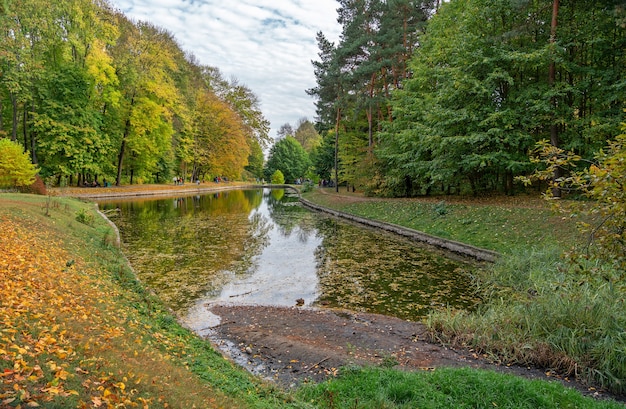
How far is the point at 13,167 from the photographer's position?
18.4 m

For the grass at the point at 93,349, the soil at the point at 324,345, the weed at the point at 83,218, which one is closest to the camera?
the grass at the point at 93,349

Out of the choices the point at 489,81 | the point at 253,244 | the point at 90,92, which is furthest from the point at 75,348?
the point at 90,92

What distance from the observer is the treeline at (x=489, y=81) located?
53.0 feet

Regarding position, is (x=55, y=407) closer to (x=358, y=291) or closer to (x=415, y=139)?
(x=358, y=291)

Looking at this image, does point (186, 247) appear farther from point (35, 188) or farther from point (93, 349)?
point (35, 188)

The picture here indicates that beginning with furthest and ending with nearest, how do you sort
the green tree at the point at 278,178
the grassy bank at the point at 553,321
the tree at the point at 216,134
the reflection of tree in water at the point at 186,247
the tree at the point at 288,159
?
1. the tree at the point at 288,159
2. the green tree at the point at 278,178
3. the tree at the point at 216,134
4. the reflection of tree in water at the point at 186,247
5. the grassy bank at the point at 553,321

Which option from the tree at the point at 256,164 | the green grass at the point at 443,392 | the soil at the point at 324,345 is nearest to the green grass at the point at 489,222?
the soil at the point at 324,345

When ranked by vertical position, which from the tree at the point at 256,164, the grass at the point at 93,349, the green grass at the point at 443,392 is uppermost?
the tree at the point at 256,164

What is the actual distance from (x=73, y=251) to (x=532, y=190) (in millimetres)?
21979

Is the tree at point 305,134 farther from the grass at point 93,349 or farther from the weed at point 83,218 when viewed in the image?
the grass at point 93,349

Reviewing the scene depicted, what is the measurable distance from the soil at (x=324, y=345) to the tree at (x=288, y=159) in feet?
240

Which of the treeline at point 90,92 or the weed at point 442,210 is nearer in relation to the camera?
the weed at point 442,210

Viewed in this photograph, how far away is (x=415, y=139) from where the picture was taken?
24.2m

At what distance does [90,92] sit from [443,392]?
37.2 meters
